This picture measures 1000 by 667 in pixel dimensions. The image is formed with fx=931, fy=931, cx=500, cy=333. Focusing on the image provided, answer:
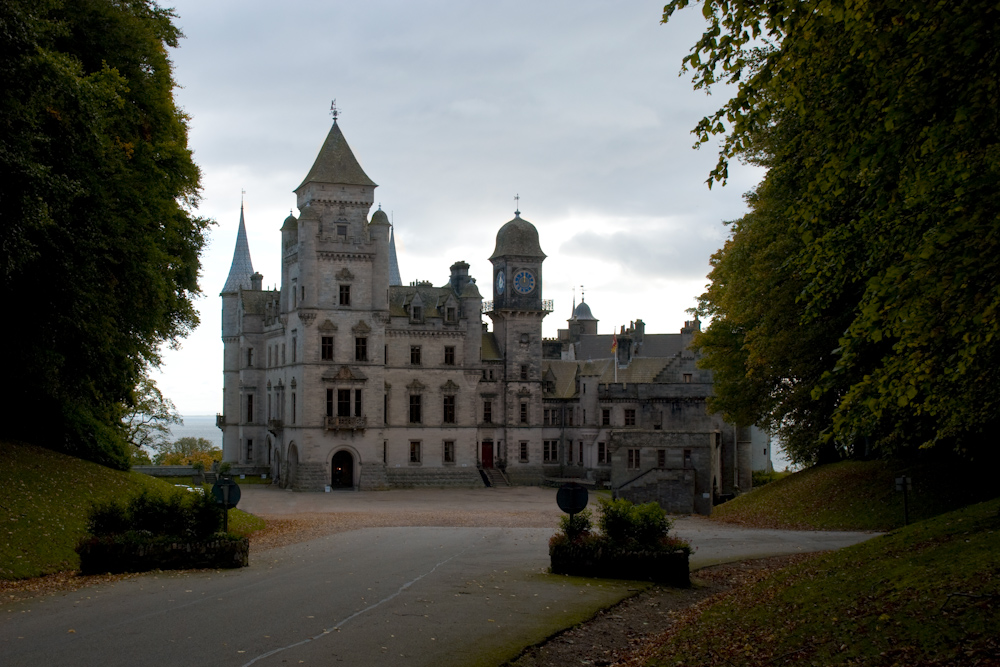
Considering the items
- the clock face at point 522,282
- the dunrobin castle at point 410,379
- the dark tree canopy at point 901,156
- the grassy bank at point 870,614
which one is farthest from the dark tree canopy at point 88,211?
the clock face at point 522,282

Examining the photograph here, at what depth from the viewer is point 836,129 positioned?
1026 centimetres

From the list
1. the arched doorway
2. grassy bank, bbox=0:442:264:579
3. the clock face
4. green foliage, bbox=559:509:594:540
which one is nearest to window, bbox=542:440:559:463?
the clock face

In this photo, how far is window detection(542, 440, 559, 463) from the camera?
64.1 m

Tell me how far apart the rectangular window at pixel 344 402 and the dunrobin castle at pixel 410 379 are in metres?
0.06

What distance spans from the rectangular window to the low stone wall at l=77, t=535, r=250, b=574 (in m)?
36.3

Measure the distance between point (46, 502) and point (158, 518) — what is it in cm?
484

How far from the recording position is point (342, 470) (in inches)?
2206

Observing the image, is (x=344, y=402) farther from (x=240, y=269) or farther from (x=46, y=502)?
(x=46, y=502)

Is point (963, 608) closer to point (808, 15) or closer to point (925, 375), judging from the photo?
point (925, 375)

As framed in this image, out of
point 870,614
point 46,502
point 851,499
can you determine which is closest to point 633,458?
point 851,499

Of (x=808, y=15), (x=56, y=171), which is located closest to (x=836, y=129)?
(x=808, y=15)

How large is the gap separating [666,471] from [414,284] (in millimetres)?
27954

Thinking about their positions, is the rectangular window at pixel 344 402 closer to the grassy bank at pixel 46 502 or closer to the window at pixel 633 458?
the window at pixel 633 458

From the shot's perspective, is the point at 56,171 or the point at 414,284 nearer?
the point at 56,171
